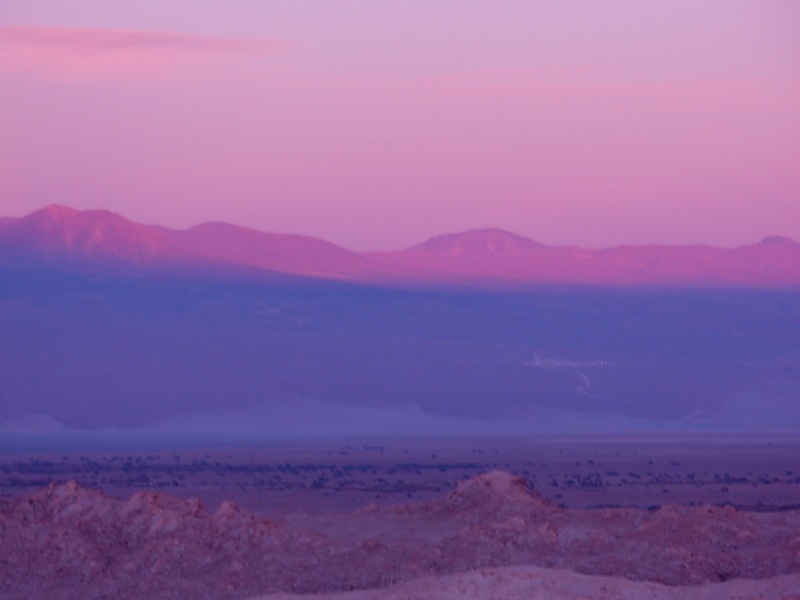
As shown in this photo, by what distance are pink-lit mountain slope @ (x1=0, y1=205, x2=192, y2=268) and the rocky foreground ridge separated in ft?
356

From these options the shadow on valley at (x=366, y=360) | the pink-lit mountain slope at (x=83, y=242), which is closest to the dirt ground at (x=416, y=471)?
the shadow on valley at (x=366, y=360)

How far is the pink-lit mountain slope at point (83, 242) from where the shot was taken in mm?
126125

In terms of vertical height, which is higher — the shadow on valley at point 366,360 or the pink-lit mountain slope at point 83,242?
the pink-lit mountain slope at point 83,242

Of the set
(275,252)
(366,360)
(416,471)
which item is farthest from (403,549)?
(275,252)

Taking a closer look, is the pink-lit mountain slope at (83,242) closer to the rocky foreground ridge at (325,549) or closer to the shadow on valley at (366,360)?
the shadow on valley at (366,360)

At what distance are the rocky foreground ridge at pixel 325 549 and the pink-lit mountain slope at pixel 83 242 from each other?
10842 centimetres

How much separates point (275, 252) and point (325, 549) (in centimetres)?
12920

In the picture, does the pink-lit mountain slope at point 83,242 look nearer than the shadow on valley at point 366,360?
No

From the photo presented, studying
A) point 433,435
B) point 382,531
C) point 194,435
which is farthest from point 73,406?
point 382,531

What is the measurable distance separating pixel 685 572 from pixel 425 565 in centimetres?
305

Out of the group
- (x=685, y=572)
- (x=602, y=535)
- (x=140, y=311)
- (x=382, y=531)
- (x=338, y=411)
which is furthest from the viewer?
(x=140, y=311)

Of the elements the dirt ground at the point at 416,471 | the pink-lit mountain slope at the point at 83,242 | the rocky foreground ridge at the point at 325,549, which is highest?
the pink-lit mountain slope at the point at 83,242

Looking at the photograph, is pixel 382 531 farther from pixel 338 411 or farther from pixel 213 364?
pixel 213 364

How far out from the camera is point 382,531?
19875 millimetres
